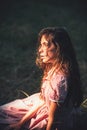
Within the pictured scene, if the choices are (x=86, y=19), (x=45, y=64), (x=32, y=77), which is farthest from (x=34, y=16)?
(x=45, y=64)

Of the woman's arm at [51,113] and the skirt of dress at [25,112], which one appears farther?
the skirt of dress at [25,112]

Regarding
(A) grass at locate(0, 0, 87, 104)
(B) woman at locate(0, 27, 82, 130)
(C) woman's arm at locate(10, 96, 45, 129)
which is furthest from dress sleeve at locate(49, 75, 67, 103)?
(A) grass at locate(0, 0, 87, 104)

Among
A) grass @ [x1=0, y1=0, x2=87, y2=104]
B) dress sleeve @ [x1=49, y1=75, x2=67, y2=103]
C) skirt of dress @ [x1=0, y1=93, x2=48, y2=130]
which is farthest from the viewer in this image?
grass @ [x1=0, y1=0, x2=87, y2=104]

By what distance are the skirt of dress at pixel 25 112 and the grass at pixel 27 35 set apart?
0.58 metres

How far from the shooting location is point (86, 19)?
7188 mm

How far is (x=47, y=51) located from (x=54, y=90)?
13.2 inches

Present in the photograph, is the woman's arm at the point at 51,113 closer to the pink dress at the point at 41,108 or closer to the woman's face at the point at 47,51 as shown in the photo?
the pink dress at the point at 41,108

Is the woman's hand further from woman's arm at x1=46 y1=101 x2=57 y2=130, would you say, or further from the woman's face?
the woman's face

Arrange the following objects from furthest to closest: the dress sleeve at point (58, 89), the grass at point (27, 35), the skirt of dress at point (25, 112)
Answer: the grass at point (27, 35)
the skirt of dress at point (25, 112)
the dress sleeve at point (58, 89)

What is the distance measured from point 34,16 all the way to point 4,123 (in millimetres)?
4380

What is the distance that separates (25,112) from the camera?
3.04 m

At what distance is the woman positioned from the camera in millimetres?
2658

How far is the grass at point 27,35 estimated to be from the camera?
419cm

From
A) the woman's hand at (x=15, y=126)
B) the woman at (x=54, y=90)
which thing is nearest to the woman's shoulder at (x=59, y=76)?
the woman at (x=54, y=90)
